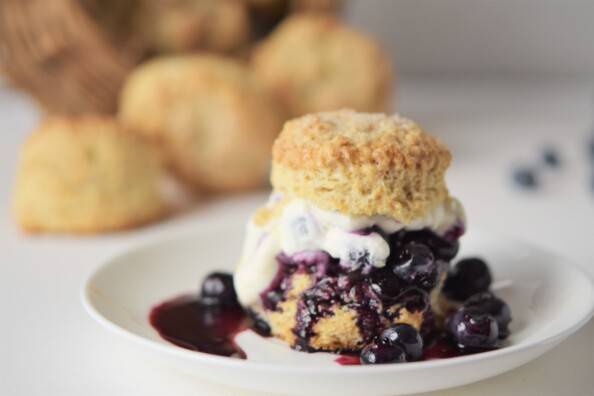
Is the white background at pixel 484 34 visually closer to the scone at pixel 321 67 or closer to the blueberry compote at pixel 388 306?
the scone at pixel 321 67

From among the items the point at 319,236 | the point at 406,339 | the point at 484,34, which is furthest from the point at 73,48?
the point at 484,34

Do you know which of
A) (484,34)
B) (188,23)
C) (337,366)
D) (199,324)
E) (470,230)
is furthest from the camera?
(484,34)

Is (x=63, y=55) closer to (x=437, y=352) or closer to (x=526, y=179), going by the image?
(x=526, y=179)

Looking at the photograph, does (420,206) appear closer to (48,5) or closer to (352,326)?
(352,326)

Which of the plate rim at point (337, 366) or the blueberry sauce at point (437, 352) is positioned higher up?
the plate rim at point (337, 366)

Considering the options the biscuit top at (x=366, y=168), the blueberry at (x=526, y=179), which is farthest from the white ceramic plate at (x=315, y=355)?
the blueberry at (x=526, y=179)
